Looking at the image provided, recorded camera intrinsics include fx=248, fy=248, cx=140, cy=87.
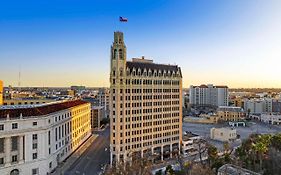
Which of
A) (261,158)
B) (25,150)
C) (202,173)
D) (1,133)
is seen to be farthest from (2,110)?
(261,158)

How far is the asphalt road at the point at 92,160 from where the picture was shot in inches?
2719

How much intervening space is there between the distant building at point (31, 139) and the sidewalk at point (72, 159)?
1.47 metres

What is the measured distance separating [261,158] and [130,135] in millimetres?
36280

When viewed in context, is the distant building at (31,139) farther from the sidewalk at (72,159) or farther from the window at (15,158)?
the sidewalk at (72,159)

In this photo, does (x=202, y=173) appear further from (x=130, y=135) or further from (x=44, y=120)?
(x=44, y=120)

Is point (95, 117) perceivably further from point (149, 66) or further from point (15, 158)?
point (15, 158)

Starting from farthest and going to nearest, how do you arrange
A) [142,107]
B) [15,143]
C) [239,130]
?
1. [239,130]
2. [142,107]
3. [15,143]

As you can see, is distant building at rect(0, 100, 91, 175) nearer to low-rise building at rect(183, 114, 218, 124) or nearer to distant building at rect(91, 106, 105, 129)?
distant building at rect(91, 106, 105, 129)

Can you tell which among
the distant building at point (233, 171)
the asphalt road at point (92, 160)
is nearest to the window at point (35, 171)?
the asphalt road at point (92, 160)

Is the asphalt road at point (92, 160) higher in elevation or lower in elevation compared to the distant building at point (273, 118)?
lower

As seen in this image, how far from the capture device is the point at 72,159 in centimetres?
8000

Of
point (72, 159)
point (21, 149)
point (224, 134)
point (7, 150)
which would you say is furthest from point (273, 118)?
point (7, 150)

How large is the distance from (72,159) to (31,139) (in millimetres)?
20456

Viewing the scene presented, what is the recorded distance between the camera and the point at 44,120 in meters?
65.2
